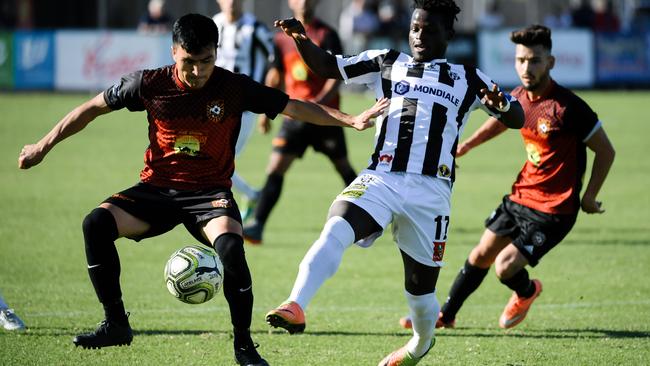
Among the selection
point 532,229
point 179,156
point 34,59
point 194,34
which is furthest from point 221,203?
point 34,59

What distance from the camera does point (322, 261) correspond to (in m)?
5.31

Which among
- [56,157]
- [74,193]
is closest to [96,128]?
[56,157]

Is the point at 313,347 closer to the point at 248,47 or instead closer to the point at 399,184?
the point at 399,184

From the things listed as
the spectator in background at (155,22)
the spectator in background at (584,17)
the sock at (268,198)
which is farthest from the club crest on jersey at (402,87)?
the spectator in background at (584,17)

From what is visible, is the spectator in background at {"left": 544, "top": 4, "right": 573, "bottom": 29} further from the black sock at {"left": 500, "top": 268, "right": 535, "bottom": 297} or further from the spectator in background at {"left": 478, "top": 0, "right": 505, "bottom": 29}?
the black sock at {"left": 500, "top": 268, "right": 535, "bottom": 297}

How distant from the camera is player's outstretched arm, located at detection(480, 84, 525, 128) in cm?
600

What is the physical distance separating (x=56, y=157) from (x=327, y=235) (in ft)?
43.4

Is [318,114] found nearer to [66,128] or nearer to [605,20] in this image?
[66,128]

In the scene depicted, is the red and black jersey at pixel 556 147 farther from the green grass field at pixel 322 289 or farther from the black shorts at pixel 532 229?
the green grass field at pixel 322 289

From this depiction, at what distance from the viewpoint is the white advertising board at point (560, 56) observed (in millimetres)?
27344

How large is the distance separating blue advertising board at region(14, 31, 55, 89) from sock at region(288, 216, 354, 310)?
73.0 ft

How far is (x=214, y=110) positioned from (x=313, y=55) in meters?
0.69

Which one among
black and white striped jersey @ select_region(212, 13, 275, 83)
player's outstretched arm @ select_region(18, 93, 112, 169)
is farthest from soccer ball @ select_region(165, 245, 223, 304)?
black and white striped jersey @ select_region(212, 13, 275, 83)

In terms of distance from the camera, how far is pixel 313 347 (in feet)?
22.6
